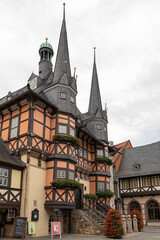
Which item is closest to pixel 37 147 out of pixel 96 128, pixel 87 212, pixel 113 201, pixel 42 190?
pixel 42 190

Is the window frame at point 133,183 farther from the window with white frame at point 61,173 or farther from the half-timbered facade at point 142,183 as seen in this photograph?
the window with white frame at point 61,173

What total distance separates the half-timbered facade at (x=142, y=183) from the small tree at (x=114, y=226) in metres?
13.8

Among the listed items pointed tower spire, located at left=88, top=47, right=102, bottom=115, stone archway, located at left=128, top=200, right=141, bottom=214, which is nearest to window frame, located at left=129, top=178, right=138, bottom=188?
stone archway, located at left=128, top=200, right=141, bottom=214

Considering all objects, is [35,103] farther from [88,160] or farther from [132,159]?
[132,159]

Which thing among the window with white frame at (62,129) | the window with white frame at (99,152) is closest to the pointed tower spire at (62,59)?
the window with white frame at (62,129)

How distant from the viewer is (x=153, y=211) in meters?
29.9

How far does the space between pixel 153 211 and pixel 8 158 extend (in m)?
20.9

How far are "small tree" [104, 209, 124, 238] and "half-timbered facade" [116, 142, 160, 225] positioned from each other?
13776 millimetres

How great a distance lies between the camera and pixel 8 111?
21.4 metres

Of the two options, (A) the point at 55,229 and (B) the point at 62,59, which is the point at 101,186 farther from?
(B) the point at 62,59

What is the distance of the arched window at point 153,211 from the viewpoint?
29.5 meters

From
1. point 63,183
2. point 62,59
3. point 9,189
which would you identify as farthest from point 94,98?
point 9,189

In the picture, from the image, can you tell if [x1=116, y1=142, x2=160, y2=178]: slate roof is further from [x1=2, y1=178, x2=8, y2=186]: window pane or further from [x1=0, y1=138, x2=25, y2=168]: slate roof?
[x1=2, y1=178, x2=8, y2=186]: window pane

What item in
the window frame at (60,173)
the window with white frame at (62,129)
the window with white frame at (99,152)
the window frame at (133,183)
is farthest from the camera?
the window frame at (133,183)
